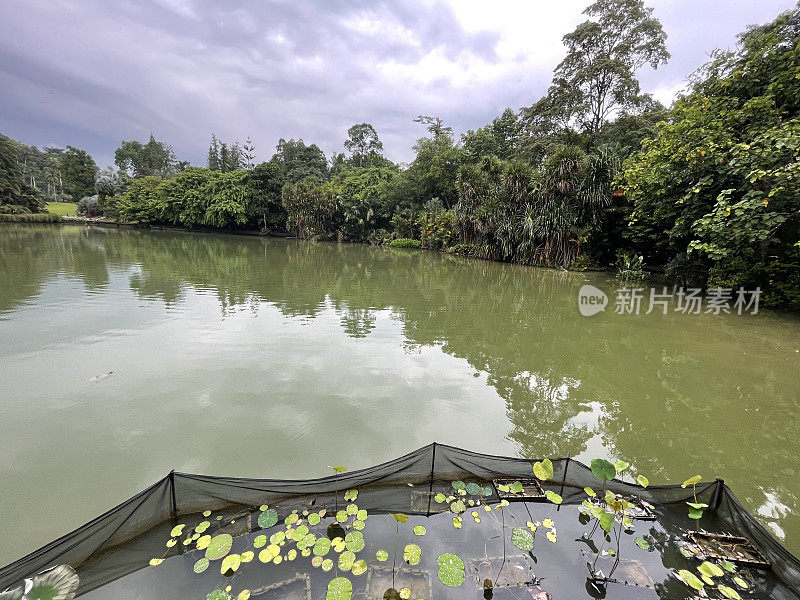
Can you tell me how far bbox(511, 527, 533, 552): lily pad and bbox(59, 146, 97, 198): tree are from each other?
69.9 meters

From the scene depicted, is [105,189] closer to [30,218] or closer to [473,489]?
[30,218]

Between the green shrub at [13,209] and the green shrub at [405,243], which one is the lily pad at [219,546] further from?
the green shrub at [13,209]

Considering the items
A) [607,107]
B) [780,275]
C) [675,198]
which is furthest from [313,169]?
[780,275]

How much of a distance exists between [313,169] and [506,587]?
4955cm

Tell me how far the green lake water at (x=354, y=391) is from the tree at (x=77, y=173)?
189 feet

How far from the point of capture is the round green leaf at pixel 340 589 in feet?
6.84

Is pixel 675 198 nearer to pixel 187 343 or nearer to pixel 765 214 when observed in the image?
pixel 765 214

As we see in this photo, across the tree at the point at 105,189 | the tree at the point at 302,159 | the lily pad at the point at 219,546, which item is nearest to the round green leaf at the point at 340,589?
the lily pad at the point at 219,546

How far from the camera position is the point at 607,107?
2072 cm

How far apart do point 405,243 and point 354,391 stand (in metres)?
23.9

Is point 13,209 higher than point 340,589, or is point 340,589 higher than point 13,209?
point 13,209

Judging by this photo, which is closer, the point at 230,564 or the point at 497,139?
the point at 230,564

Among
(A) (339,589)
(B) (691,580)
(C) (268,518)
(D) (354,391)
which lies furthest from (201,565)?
(B) (691,580)

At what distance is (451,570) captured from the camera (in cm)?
231
